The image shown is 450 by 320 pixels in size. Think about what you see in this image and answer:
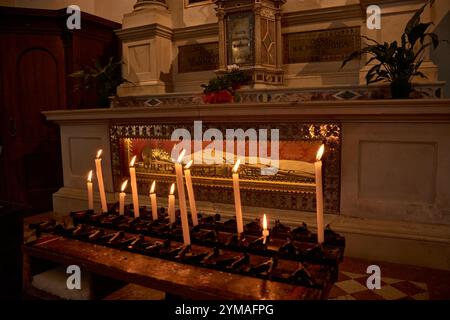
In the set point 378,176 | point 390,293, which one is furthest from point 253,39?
point 390,293

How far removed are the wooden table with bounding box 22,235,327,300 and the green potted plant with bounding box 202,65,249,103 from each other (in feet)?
7.65

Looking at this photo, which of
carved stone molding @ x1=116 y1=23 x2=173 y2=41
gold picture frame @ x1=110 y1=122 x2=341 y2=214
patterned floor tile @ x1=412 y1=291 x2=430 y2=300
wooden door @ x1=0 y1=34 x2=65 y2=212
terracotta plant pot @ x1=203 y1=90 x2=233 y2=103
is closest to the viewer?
patterned floor tile @ x1=412 y1=291 x2=430 y2=300

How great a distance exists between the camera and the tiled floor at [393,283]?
2539 mm

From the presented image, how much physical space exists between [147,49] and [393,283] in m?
3.96

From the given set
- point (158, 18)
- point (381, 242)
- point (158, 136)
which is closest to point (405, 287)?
point (381, 242)

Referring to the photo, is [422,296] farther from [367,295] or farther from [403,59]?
[403,59]

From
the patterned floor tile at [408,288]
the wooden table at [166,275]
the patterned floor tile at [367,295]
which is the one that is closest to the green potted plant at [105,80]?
the wooden table at [166,275]

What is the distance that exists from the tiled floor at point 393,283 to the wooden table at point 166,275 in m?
1.36

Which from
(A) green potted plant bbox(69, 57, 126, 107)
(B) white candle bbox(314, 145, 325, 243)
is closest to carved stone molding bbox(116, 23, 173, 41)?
(A) green potted plant bbox(69, 57, 126, 107)

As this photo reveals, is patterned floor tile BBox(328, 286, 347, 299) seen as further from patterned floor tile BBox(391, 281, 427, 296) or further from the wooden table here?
the wooden table

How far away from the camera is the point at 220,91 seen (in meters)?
3.92

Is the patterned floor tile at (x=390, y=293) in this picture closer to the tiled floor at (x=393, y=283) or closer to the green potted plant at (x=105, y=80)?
the tiled floor at (x=393, y=283)

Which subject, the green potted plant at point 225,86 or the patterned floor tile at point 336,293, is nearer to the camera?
the patterned floor tile at point 336,293

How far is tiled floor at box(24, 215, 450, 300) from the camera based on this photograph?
254 cm
